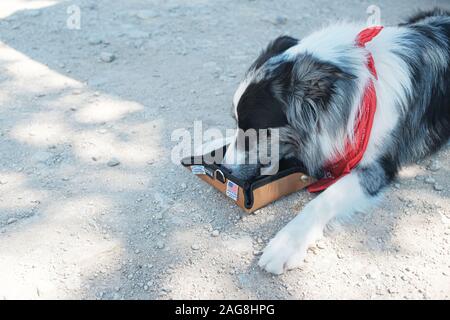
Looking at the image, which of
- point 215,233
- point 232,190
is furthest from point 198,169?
point 215,233

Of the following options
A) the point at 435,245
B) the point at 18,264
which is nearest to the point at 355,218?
the point at 435,245

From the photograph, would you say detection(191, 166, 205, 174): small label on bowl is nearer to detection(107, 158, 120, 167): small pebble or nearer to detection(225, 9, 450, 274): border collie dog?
detection(225, 9, 450, 274): border collie dog

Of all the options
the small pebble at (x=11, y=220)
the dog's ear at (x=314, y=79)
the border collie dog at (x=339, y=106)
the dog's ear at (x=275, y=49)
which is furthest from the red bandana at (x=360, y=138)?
the small pebble at (x=11, y=220)

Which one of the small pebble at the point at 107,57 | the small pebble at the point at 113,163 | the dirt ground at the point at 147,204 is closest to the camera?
the dirt ground at the point at 147,204

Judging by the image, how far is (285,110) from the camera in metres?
2.49

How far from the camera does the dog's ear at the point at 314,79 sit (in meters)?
2.38

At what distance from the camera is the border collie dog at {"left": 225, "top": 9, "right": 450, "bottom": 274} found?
2.41m

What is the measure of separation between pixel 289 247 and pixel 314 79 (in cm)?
85

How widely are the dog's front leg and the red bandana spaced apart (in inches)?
3.3

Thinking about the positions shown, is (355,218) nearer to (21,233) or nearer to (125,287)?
(125,287)

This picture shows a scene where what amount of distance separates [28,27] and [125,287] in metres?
3.97

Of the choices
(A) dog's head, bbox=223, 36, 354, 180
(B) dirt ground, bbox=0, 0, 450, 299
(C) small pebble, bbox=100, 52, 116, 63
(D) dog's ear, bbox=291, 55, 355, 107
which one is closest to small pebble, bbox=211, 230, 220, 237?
(B) dirt ground, bbox=0, 0, 450, 299

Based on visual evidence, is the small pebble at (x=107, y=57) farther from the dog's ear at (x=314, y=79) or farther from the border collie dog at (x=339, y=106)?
the dog's ear at (x=314, y=79)

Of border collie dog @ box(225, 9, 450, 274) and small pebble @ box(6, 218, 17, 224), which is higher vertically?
border collie dog @ box(225, 9, 450, 274)
